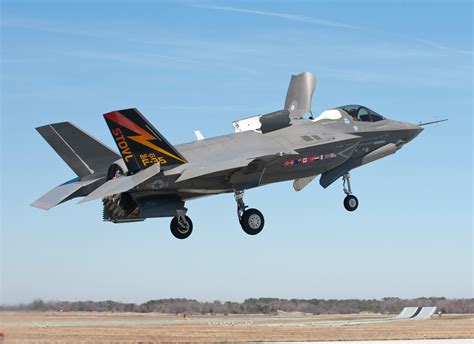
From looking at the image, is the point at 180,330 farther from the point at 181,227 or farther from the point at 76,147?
the point at 76,147

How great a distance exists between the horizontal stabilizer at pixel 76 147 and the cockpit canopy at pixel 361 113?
9481mm

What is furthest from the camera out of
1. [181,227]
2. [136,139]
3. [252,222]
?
→ [181,227]

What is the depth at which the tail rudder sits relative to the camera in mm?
26922

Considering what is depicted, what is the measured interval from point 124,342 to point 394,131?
54.6 feet

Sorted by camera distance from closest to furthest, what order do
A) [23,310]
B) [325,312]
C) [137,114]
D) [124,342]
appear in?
[23,310] → [137,114] → [124,342] → [325,312]

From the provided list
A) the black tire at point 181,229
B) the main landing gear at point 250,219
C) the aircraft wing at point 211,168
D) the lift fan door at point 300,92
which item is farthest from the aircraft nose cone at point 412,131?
the black tire at point 181,229

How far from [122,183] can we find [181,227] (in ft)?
14.2

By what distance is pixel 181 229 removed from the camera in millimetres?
30000

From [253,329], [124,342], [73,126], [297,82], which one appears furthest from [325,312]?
[73,126]

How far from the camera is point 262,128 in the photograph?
3041 cm

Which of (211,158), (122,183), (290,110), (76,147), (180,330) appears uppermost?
(290,110)

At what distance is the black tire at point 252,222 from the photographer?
29.4 meters

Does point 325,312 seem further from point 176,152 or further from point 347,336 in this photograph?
point 176,152

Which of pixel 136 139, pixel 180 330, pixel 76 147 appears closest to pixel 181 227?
pixel 136 139
